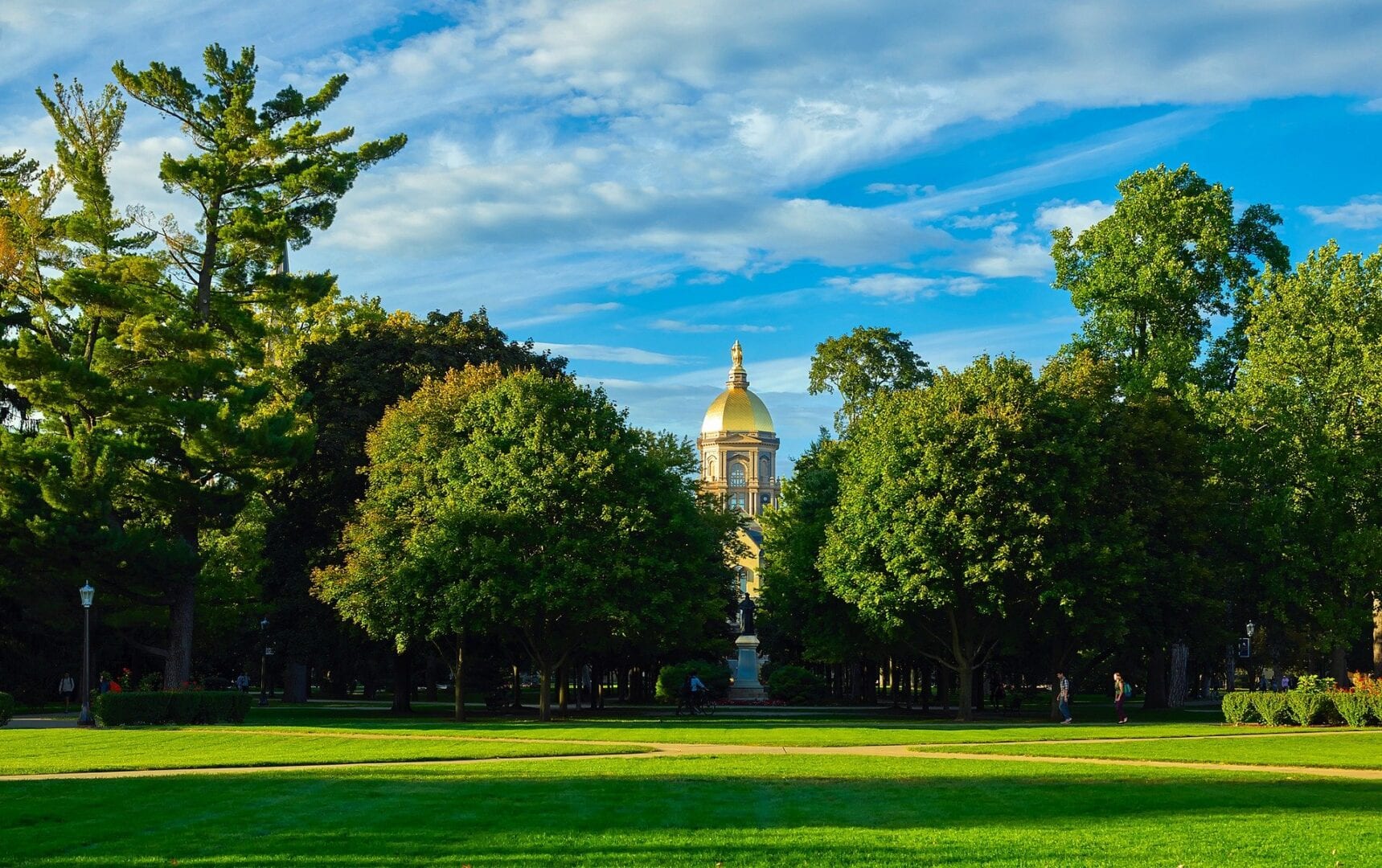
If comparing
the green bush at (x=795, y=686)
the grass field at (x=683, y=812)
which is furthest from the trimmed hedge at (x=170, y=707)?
the green bush at (x=795, y=686)

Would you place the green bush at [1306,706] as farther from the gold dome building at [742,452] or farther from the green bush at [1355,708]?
the gold dome building at [742,452]

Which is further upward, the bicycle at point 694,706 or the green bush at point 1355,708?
the green bush at point 1355,708

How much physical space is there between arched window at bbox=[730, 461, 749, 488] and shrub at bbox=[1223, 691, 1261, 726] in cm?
15290

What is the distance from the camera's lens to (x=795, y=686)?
65438 millimetres

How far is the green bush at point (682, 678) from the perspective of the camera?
62.6 meters

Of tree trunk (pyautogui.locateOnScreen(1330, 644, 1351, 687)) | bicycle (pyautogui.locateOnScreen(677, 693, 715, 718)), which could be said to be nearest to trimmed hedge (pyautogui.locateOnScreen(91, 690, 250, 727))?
bicycle (pyautogui.locateOnScreen(677, 693, 715, 718))

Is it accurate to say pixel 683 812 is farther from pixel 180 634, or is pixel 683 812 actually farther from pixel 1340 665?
pixel 1340 665

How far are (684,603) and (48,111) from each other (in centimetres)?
2632

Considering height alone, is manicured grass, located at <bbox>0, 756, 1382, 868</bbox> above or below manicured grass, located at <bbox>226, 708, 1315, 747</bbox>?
above

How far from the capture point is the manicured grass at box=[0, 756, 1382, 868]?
1334 centimetres

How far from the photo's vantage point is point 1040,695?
67312mm

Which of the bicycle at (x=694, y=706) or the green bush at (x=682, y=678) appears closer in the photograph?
the bicycle at (x=694, y=706)

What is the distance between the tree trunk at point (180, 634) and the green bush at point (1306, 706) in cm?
3393

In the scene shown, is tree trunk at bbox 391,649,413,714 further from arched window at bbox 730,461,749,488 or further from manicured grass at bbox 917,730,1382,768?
arched window at bbox 730,461,749,488
